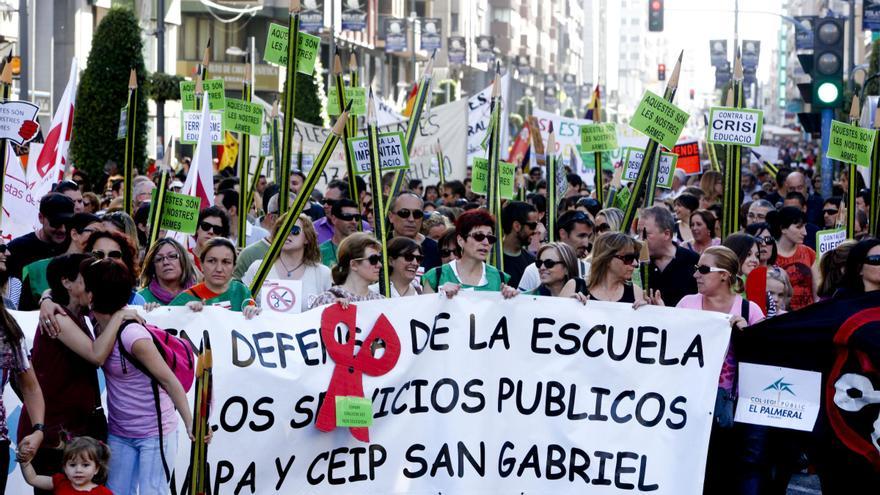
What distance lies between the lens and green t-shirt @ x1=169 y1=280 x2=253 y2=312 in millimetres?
7463

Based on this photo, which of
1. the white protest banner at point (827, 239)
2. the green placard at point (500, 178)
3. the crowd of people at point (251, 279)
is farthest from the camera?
the green placard at point (500, 178)

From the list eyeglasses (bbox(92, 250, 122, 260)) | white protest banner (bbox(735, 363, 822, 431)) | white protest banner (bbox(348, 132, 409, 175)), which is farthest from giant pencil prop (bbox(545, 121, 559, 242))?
eyeglasses (bbox(92, 250, 122, 260))

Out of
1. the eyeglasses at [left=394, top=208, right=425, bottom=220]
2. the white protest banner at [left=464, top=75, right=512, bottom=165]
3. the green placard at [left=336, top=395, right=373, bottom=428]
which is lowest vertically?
the green placard at [left=336, top=395, right=373, bottom=428]

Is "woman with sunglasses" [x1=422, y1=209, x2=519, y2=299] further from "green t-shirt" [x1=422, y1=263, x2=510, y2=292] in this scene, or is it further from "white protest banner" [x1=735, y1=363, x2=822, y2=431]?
"white protest banner" [x1=735, y1=363, x2=822, y2=431]

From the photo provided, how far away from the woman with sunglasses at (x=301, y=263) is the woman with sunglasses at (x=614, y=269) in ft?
5.35

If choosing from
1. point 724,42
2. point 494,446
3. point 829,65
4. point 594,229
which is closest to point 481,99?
point 829,65

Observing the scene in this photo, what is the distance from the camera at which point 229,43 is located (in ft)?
174

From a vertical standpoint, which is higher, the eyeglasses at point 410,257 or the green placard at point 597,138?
the green placard at point 597,138

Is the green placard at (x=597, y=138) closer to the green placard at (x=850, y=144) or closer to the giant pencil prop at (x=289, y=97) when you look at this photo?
the green placard at (x=850, y=144)

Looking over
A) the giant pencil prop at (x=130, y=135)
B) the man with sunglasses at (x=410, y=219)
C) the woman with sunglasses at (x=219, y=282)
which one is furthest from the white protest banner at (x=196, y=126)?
the woman with sunglasses at (x=219, y=282)

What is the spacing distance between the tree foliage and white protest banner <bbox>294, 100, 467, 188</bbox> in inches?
186

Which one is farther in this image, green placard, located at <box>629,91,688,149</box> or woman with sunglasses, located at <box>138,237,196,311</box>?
green placard, located at <box>629,91,688,149</box>

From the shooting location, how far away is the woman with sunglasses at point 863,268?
673cm

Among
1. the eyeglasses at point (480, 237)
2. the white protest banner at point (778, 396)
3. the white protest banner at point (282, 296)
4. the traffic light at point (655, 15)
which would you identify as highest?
the traffic light at point (655, 15)
